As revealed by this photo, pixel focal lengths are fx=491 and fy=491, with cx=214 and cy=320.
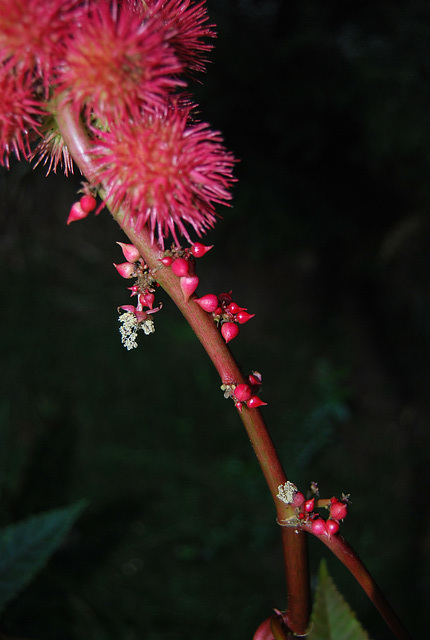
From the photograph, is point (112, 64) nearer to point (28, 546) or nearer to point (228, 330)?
point (228, 330)

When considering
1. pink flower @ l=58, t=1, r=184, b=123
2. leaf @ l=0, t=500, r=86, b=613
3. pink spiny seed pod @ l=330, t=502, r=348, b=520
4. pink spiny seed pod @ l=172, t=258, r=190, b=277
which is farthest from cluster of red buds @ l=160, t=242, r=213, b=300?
leaf @ l=0, t=500, r=86, b=613

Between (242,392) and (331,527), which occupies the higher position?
(242,392)

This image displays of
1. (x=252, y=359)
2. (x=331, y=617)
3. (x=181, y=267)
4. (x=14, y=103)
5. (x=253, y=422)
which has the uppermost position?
(x=252, y=359)

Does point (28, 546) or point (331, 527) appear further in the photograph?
point (28, 546)

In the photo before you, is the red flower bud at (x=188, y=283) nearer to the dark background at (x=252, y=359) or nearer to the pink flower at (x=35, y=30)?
the pink flower at (x=35, y=30)

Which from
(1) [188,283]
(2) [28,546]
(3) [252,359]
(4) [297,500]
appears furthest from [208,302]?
(3) [252,359]

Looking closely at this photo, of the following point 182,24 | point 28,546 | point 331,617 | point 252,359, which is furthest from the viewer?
point 252,359

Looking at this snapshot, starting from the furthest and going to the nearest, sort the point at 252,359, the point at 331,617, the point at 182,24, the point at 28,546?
the point at 252,359 → the point at 28,546 → the point at 182,24 → the point at 331,617
